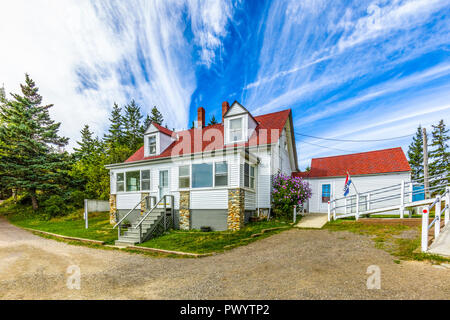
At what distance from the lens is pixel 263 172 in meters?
12.7

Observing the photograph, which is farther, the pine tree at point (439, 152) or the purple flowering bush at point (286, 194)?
the pine tree at point (439, 152)

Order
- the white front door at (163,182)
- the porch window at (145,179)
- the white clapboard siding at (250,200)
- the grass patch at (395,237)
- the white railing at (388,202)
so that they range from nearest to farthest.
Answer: the grass patch at (395,237) < the white railing at (388,202) < the white clapboard siding at (250,200) < the white front door at (163,182) < the porch window at (145,179)

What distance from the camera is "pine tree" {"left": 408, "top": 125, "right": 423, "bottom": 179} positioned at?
3182 cm

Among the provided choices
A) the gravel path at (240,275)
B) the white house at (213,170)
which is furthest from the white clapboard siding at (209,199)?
the gravel path at (240,275)

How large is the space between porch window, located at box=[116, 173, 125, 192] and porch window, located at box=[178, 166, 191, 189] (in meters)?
5.37

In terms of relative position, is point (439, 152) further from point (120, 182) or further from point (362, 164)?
point (120, 182)

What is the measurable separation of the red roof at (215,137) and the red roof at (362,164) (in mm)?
6048

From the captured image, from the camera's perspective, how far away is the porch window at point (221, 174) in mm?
10711

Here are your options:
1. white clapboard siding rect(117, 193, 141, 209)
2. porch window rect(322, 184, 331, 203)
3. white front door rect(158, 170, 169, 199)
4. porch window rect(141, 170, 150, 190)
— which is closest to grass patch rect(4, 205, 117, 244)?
white clapboard siding rect(117, 193, 141, 209)

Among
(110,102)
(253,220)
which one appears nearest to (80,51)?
(253,220)

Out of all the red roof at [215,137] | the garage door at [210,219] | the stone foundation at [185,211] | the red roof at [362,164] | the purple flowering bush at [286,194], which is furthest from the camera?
the red roof at [362,164]

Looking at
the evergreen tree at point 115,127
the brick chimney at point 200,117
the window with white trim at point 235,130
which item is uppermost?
the evergreen tree at point 115,127

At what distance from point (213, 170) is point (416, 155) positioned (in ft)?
126

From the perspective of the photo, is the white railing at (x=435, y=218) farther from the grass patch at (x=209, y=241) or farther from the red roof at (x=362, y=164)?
the red roof at (x=362, y=164)
